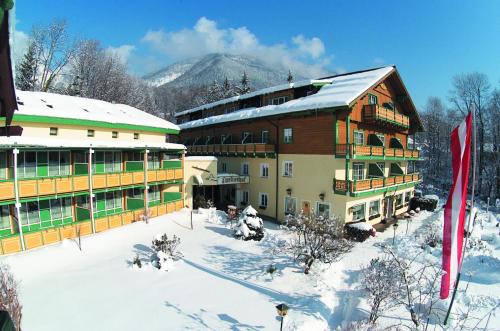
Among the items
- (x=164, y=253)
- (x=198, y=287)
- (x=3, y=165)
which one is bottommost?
(x=198, y=287)

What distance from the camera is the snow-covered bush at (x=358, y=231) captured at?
2066 cm

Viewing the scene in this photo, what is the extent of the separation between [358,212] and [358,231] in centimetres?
325

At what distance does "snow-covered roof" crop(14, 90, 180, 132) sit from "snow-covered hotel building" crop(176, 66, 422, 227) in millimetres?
5557

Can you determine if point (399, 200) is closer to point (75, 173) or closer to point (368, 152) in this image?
point (368, 152)

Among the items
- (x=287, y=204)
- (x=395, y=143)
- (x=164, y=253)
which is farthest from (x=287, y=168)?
(x=164, y=253)

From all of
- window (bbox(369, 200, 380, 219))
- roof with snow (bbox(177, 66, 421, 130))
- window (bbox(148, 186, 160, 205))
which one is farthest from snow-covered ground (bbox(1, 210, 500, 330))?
roof with snow (bbox(177, 66, 421, 130))

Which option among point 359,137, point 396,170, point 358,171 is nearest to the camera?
point 358,171

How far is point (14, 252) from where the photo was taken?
15.1 meters

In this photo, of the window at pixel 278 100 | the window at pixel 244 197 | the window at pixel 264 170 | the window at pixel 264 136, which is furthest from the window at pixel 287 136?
the window at pixel 244 197

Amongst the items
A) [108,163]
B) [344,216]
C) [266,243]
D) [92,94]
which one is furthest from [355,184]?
[92,94]

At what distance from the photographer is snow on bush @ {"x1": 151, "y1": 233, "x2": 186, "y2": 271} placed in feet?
46.9

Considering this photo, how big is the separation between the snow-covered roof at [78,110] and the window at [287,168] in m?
10.3

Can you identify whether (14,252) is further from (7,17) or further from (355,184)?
(355,184)

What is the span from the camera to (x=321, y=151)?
22938 mm
